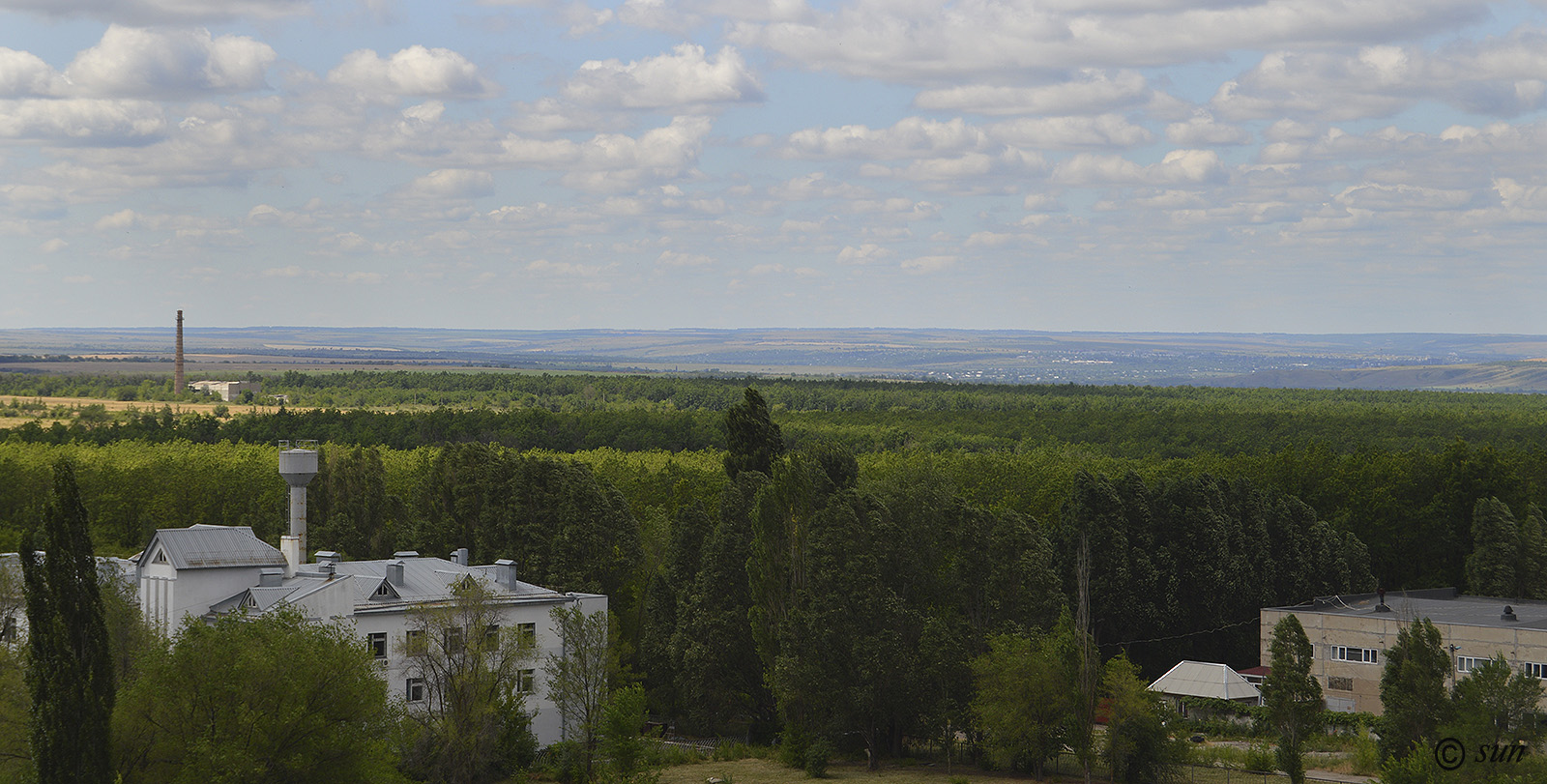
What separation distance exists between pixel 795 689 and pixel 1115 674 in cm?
1143

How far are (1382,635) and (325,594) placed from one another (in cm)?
4319

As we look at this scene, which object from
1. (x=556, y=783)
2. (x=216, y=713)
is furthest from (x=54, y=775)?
(x=556, y=783)

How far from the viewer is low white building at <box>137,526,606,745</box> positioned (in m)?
48.7

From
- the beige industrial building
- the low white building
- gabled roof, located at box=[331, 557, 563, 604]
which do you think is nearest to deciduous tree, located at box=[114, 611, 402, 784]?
the low white building

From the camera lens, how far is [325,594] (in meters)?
48.2

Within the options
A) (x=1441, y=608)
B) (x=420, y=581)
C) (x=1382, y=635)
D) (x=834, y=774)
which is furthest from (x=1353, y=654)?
(x=420, y=581)

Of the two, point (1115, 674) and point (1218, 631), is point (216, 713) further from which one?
point (1218, 631)

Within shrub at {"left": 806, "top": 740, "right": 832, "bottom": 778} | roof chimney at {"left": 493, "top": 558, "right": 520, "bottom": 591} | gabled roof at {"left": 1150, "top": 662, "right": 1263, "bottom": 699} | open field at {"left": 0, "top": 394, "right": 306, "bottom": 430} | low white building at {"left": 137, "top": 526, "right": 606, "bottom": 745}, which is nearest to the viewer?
low white building at {"left": 137, "top": 526, "right": 606, "bottom": 745}

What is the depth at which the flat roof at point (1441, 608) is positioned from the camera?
203ft

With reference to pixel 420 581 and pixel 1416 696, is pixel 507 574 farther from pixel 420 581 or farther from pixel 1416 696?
pixel 1416 696

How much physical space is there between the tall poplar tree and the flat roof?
152 feet

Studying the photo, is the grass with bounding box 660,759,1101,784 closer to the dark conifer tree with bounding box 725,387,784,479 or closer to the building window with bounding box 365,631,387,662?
the building window with bounding box 365,631,387,662

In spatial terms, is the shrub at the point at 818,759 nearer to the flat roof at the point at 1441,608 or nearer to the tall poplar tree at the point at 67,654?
the flat roof at the point at 1441,608

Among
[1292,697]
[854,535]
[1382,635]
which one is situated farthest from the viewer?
[1382,635]
